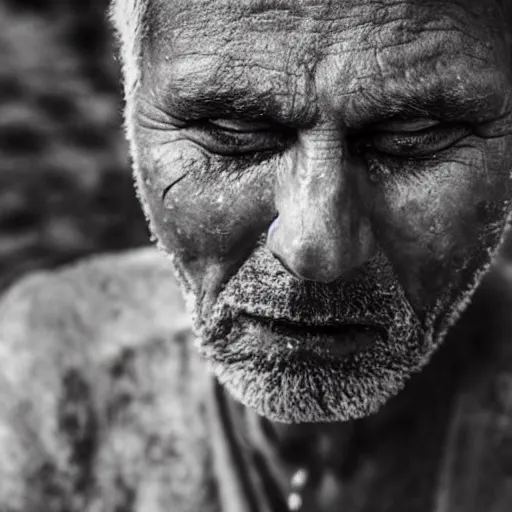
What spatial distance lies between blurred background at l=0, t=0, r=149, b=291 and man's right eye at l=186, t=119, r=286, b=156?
5.55 feet

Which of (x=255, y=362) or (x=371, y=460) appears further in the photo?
(x=371, y=460)

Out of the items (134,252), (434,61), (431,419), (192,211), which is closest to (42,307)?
(134,252)

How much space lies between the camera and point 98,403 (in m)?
2.15

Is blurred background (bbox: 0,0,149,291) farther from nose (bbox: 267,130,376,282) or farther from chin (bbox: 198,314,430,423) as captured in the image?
nose (bbox: 267,130,376,282)

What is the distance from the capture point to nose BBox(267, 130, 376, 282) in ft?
5.01

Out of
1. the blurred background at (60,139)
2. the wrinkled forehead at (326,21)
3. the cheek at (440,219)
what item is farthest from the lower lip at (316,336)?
the blurred background at (60,139)

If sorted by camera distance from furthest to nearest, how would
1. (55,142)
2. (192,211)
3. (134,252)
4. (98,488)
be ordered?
(55,142), (134,252), (98,488), (192,211)

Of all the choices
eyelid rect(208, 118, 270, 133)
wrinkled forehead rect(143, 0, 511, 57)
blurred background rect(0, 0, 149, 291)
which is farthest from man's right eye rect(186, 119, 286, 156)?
blurred background rect(0, 0, 149, 291)

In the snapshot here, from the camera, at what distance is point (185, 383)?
2.19m

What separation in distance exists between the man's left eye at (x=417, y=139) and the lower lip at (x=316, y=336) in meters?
0.29

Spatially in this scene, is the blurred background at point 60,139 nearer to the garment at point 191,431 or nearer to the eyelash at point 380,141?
the garment at point 191,431

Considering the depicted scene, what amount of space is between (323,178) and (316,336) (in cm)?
27

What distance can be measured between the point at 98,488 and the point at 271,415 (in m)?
0.54

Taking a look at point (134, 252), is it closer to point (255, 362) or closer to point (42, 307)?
point (42, 307)
